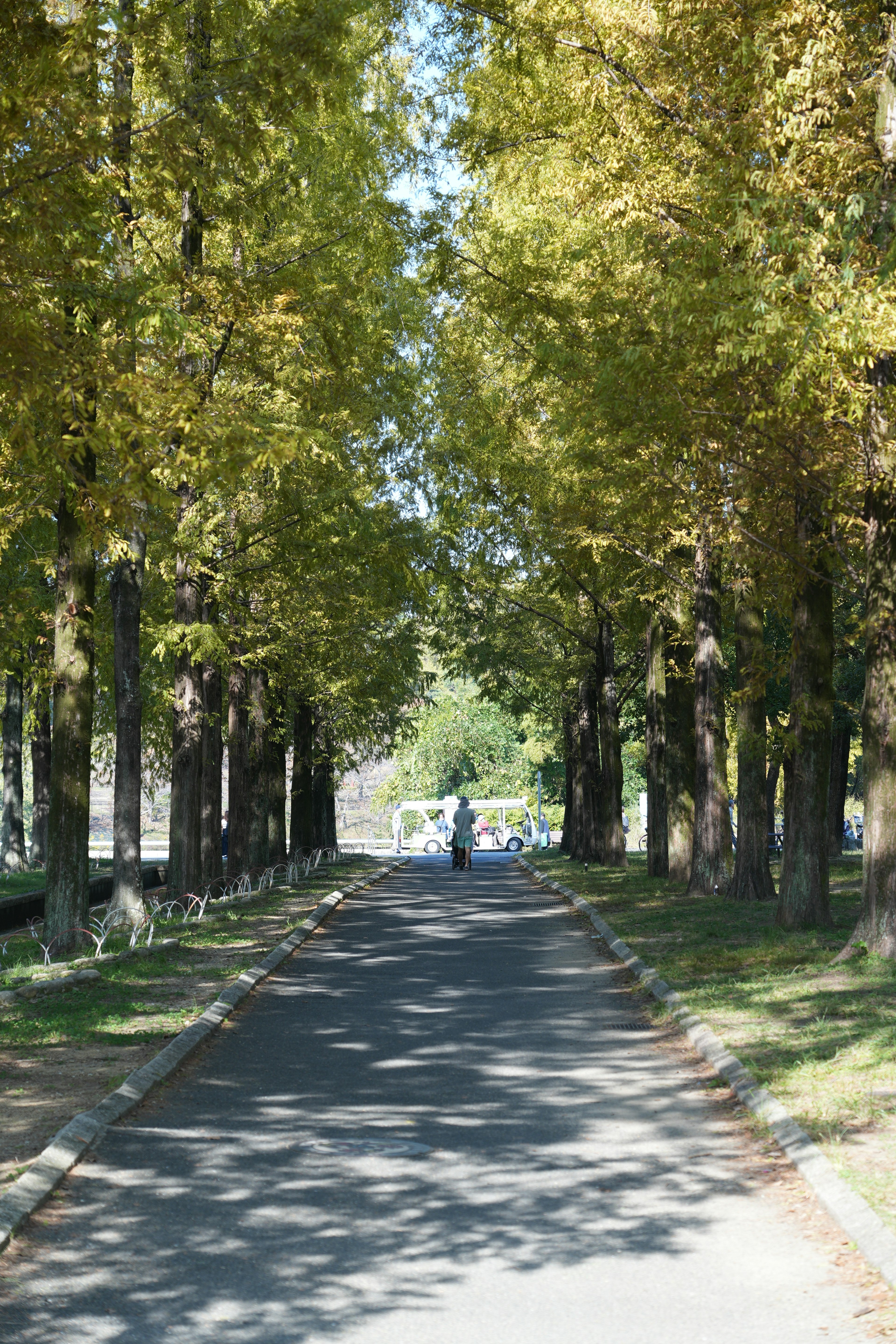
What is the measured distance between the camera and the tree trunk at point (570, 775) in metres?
44.4

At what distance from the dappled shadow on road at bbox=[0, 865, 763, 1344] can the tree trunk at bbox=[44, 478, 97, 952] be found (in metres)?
3.65

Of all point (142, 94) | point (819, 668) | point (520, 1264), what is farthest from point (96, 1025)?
point (142, 94)

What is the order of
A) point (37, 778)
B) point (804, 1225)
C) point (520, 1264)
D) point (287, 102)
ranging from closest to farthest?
point (520, 1264) → point (804, 1225) → point (287, 102) → point (37, 778)

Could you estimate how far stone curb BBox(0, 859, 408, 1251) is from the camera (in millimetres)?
6195

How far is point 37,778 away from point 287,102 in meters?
27.8

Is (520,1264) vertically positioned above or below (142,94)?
below

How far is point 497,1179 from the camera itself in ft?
23.2

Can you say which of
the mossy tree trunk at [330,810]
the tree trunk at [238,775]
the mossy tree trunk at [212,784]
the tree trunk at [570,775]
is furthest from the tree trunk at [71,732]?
the tree trunk at [570,775]

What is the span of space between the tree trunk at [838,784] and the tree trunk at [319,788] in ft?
43.6

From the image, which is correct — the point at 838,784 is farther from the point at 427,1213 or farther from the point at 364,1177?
the point at 427,1213

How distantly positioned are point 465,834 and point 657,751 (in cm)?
1447

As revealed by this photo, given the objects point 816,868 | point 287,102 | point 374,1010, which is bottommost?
point 374,1010

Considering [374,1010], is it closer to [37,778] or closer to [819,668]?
[819,668]

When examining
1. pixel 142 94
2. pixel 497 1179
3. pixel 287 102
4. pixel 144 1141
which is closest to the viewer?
pixel 497 1179
